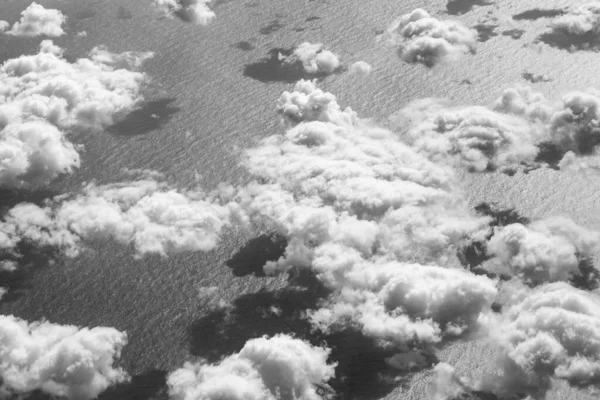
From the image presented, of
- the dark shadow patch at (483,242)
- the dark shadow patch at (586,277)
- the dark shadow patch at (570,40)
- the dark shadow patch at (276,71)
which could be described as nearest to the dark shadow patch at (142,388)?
the dark shadow patch at (483,242)

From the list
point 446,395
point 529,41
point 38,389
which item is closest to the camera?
point 446,395

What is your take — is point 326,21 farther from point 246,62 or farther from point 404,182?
point 404,182

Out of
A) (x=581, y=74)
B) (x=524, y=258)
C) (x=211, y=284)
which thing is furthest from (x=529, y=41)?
(x=211, y=284)

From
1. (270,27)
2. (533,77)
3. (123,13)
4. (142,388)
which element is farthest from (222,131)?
(123,13)

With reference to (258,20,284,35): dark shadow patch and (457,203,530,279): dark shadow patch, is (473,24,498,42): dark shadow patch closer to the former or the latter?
(258,20,284,35): dark shadow patch

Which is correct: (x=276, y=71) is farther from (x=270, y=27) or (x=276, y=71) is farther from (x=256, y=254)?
(x=256, y=254)

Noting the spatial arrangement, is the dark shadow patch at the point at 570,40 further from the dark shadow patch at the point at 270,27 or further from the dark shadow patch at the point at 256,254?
the dark shadow patch at the point at 256,254
